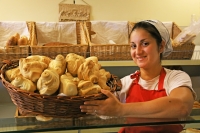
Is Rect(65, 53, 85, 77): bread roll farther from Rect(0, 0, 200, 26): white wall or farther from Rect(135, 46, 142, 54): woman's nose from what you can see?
Rect(0, 0, 200, 26): white wall

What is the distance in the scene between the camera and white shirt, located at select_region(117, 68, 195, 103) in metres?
0.91

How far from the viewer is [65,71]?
2.33 feet

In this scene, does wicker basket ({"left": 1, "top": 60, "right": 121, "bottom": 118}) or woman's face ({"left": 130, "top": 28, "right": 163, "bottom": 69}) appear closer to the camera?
wicker basket ({"left": 1, "top": 60, "right": 121, "bottom": 118})

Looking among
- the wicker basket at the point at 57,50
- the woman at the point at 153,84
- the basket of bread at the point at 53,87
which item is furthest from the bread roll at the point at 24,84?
the wicker basket at the point at 57,50

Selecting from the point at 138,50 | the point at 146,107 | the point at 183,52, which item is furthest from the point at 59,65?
the point at 183,52

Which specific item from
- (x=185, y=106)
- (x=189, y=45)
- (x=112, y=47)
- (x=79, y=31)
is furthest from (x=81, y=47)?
(x=185, y=106)

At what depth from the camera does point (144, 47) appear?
0.98m

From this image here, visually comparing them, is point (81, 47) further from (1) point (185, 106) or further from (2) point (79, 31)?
(1) point (185, 106)

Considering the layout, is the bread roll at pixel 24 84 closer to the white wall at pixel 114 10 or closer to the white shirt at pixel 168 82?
the white shirt at pixel 168 82

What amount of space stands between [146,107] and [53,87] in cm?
30

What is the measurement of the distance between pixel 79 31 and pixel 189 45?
92 cm

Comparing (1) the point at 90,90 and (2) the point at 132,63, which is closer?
(1) the point at 90,90

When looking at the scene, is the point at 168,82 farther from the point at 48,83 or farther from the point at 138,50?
the point at 48,83

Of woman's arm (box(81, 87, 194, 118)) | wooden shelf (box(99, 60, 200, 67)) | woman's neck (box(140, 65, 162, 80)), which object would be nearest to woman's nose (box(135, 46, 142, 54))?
woman's neck (box(140, 65, 162, 80))
